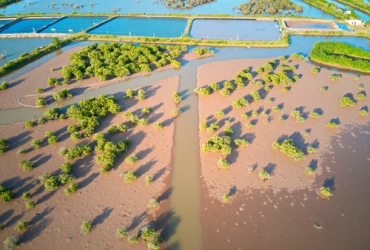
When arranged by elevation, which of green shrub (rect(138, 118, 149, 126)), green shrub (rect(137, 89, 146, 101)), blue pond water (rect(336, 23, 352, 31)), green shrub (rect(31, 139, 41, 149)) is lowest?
green shrub (rect(31, 139, 41, 149))

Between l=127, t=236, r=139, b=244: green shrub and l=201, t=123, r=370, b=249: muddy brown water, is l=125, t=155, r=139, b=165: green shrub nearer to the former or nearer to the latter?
l=201, t=123, r=370, b=249: muddy brown water

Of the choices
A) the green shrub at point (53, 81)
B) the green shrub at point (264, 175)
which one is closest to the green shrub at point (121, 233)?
the green shrub at point (264, 175)

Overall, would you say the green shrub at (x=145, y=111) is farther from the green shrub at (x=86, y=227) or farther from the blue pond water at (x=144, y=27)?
the blue pond water at (x=144, y=27)

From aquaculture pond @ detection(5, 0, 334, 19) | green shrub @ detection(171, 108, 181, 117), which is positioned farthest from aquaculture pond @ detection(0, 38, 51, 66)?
green shrub @ detection(171, 108, 181, 117)

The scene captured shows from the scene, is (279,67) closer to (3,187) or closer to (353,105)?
(353,105)

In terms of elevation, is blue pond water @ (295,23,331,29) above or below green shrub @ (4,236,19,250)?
above

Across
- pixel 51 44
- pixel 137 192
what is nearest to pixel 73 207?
pixel 137 192
